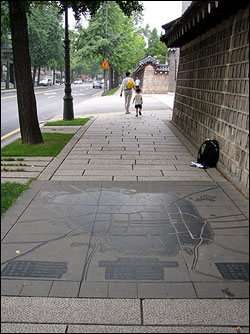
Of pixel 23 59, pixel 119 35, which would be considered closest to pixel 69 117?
pixel 23 59

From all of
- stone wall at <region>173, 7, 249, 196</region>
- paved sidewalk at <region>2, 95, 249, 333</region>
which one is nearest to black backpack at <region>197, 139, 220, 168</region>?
stone wall at <region>173, 7, 249, 196</region>

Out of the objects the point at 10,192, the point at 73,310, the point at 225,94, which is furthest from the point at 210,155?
the point at 73,310

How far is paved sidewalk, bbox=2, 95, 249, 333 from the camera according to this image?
8.50 feet

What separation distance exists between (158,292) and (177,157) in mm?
5150

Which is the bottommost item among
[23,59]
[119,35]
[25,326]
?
[25,326]

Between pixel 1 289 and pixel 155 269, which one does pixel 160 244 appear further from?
pixel 1 289

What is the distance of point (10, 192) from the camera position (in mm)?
5117

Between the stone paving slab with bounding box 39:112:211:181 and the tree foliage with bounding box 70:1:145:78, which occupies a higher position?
the tree foliage with bounding box 70:1:145:78

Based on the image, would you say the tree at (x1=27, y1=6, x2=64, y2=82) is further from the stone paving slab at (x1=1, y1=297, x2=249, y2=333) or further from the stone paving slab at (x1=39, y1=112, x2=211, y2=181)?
the stone paving slab at (x1=1, y1=297, x2=249, y2=333)

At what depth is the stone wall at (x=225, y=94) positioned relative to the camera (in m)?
5.39

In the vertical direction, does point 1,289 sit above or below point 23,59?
below

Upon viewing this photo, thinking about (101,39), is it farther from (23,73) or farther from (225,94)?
(225,94)

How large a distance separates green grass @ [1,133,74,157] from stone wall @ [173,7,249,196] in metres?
3.57

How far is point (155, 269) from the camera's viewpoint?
125 inches
